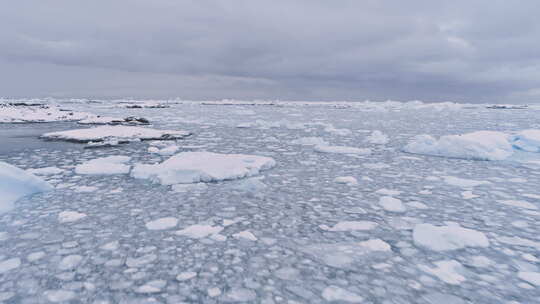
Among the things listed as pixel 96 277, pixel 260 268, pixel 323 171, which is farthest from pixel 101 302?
pixel 323 171

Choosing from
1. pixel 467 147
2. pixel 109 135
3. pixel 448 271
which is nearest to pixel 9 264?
pixel 448 271

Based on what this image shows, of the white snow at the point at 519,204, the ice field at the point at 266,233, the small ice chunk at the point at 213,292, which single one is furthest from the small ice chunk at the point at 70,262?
the white snow at the point at 519,204

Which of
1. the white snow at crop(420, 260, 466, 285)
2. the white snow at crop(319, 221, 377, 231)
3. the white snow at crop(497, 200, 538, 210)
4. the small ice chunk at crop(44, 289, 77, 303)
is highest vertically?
the white snow at crop(497, 200, 538, 210)

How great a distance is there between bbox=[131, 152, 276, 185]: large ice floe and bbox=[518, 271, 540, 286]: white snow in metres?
3.49

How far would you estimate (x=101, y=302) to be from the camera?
1817mm

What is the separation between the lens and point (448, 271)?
222 cm

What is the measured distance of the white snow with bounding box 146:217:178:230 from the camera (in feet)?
9.65

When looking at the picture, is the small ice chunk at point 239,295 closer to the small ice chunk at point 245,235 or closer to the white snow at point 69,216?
the small ice chunk at point 245,235

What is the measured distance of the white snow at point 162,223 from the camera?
9.65 ft

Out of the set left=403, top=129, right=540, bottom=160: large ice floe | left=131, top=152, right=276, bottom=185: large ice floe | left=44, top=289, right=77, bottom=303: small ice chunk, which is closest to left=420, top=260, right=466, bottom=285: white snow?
left=44, top=289, right=77, bottom=303: small ice chunk

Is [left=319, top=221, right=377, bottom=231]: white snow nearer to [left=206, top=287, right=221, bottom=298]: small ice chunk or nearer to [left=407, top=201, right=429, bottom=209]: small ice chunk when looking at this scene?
[left=407, top=201, right=429, bottom=209]: small ice chunk

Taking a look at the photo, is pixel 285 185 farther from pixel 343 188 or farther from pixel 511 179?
pixel 511 179

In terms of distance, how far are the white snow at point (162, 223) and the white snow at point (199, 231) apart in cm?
17

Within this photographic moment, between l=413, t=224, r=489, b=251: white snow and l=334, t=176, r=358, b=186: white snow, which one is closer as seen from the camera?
l=413, t=224, r=489, b=251: white snow
